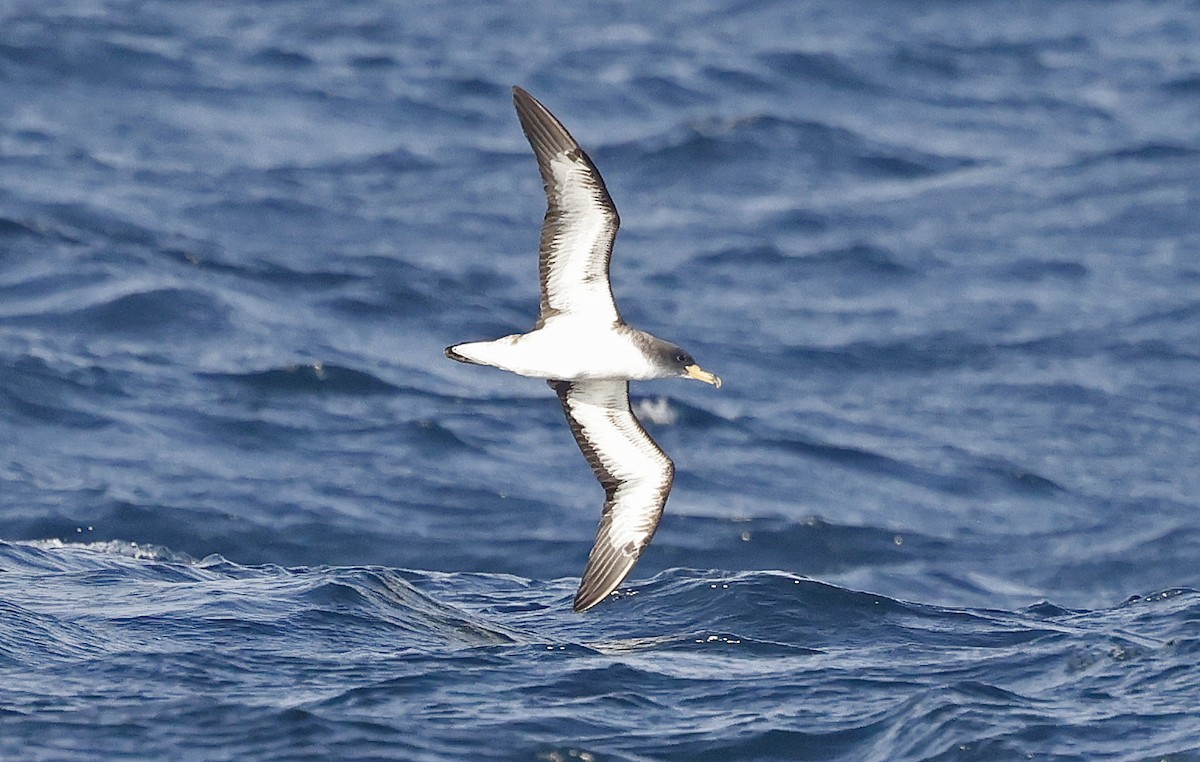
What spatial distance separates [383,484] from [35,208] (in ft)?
22.4

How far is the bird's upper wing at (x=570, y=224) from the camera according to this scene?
9516 mm

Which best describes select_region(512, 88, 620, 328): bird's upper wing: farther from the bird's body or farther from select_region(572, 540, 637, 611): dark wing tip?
select_region(572, 540, 637, 611): dark wing tip

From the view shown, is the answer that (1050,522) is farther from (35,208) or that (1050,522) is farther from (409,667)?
(35,208)

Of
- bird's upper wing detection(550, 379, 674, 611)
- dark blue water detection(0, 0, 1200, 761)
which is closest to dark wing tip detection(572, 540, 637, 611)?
bird's upper wing detection(550, 379, 674, 611)

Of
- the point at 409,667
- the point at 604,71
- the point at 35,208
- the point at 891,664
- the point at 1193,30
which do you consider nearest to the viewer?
the point at 409,667

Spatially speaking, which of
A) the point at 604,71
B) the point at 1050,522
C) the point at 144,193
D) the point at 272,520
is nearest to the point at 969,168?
the point at 604,71

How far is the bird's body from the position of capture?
963 cm

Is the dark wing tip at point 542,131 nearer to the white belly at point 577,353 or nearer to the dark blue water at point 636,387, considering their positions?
the white belly at point 577,353

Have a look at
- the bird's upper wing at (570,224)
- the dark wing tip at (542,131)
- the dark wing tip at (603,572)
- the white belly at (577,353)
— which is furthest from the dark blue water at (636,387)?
the dark wing tip at (542,131)

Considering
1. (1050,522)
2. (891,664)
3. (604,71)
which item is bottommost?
(1050,522)

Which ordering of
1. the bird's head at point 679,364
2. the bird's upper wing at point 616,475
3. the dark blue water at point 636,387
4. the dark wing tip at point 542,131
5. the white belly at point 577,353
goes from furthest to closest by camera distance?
the bird's upper wing at point 616,475, the bird's head at point 679,364, the white belly at point 577,353, the dark blue water at point 636,387, the dark wing tip at point 542,131

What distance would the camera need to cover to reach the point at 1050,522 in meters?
15.7

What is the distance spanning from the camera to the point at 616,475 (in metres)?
11.0

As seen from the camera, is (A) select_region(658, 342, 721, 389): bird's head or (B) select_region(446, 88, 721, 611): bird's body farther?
(A) select_region(658, 342, 721, 389): bird's head
